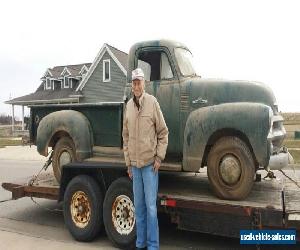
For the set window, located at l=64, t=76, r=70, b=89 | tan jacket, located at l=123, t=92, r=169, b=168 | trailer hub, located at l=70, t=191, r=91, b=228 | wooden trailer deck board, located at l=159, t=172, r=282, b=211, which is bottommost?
trailer hub, located at l=70, t=191, r=91, b=228

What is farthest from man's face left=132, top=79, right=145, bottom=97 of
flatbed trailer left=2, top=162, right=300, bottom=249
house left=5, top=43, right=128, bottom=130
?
house left=5, top=43, right=128, bottom=130

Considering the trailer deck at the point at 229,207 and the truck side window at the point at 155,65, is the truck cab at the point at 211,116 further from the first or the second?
the trailer deck at the point at 229,207

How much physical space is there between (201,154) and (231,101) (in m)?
0.85

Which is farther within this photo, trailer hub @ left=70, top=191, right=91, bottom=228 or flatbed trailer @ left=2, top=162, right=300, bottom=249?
trailer hub @ left=70, top=191, right=91, bottom=228

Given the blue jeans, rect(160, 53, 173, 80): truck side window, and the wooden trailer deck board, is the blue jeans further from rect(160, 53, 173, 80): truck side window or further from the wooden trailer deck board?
rect(160, 53, 173, 80): truck side window

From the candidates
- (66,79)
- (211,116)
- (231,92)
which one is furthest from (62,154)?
(66,79)

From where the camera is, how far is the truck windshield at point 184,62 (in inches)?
259

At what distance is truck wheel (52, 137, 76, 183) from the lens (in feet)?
24.0

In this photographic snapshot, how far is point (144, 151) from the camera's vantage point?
5148 mm

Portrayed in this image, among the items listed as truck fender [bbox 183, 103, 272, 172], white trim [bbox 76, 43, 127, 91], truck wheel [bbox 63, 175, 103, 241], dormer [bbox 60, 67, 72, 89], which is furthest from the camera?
dormer [bbox 60, 67, 72, 89]

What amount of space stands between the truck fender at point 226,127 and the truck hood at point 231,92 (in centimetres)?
29

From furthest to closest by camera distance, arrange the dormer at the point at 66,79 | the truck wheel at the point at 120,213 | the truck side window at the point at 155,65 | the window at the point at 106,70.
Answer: the dormer at the point at 66,79
the window at the point at 106,70
the truck side window at the point at 155,65
the truck wheel at the point at 120,213

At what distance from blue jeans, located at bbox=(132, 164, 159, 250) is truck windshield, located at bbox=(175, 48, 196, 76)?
1.91m

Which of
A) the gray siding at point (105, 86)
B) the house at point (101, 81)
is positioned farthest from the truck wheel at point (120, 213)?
the gray siding at point (105, 86)
